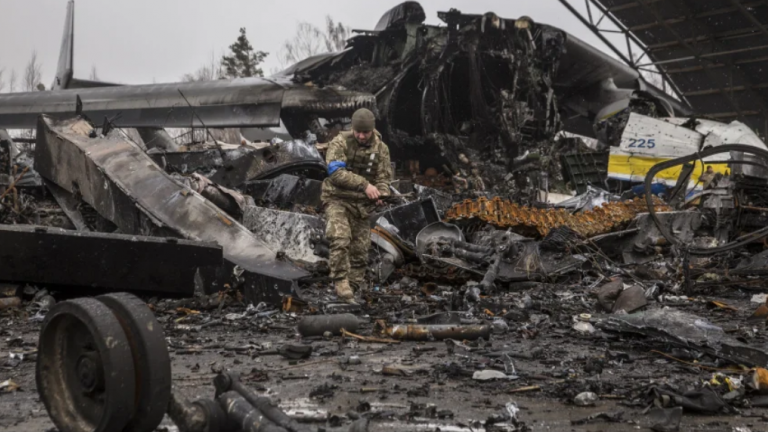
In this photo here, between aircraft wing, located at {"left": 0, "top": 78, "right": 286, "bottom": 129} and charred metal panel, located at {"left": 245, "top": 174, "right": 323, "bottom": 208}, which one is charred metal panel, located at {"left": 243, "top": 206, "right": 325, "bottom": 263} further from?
aircraft wing, located at {"left": 0, "top": 78, "right": 286, "bottom": 129}

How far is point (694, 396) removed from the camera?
290 cm

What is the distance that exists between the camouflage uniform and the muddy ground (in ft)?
3.23

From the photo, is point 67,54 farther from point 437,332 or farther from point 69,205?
point 437,332

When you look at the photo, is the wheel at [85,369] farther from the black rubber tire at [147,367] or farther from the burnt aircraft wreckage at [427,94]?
the burnt aircraft wreckage at [427,94]

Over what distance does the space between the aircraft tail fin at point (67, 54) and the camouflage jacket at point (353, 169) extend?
1854 cm

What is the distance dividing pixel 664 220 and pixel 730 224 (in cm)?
82

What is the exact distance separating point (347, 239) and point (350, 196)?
1.28 ft

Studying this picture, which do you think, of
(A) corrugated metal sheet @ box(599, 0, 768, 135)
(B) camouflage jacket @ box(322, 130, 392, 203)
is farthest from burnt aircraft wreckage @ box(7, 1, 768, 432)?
(A) corrugated metal sheet @ box(599, 0, 768, 135)

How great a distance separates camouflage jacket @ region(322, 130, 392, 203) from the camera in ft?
20.2

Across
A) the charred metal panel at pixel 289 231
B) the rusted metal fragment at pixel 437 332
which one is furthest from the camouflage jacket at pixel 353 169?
the rusted metal fragment at pixel 437 332

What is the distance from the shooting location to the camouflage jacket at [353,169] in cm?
615

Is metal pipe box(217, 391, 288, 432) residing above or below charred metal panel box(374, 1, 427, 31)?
below

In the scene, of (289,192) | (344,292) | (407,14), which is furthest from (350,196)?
(407,14)

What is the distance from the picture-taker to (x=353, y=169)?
6547 millimetres
